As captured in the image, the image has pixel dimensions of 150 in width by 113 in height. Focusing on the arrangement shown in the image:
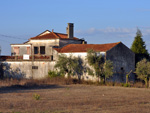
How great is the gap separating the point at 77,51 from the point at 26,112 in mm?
24364

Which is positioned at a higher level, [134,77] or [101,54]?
[101,54]

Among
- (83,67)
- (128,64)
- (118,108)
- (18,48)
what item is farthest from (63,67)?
(118,108)

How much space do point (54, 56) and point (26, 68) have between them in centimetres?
443

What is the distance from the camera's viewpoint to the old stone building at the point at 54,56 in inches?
1518

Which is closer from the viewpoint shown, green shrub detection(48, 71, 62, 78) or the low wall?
green shrub detection(48, 71, 62, 78)

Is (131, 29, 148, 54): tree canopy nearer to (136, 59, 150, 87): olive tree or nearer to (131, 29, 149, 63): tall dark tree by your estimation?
(131, 29, 149, 63): tall dark tree

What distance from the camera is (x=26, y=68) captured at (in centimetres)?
4228

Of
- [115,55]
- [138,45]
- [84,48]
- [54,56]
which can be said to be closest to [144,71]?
[115,55]

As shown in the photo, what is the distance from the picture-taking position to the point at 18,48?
50.0 metres

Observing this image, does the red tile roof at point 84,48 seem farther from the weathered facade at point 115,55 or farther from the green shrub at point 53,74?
the green shrub at point 53,74

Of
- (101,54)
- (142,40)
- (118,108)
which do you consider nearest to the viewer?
(118,108)

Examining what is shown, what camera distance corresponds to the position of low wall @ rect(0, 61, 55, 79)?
40.8 m

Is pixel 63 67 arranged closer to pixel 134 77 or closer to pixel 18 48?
pixel 134 77

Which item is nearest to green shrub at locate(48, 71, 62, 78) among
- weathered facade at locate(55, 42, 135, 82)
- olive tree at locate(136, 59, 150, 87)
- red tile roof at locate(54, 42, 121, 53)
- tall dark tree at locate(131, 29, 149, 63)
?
weathered facade at locate(55, 42, 135, 82)
